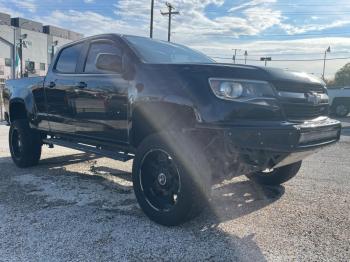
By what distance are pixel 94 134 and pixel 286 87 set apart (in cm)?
245

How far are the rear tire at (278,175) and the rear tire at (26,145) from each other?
11.4ft

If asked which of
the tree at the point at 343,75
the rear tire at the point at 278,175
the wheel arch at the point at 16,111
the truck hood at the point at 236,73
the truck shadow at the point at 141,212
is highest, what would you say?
the tree at the point at 343,75

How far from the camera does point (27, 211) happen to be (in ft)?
14.1

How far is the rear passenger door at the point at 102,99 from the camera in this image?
444 cm

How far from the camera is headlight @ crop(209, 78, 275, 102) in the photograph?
138 inches

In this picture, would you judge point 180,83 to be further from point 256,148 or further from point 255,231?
point 255,231

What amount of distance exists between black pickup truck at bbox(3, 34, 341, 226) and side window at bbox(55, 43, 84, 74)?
0.62ft

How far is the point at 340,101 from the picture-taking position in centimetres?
2012

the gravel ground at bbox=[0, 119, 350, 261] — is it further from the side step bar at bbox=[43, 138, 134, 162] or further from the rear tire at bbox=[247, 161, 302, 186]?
the side step bar at bbox=[43, 138, 134, 162]

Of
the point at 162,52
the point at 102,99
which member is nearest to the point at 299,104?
the point at 162,52

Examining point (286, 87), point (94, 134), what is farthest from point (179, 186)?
point (94, 134)

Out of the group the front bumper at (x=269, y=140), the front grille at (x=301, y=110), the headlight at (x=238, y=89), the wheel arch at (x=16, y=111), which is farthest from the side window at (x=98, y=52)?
the wheel arch at (x=16, y=111)

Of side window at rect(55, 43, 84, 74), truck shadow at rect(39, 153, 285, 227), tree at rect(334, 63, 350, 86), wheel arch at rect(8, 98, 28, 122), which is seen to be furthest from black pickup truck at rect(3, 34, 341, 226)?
tree at rect(334, 63, 350, 86)

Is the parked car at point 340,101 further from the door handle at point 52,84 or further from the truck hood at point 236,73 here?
the truck hood at point 236,73
